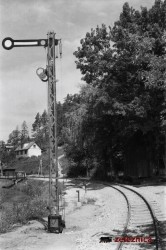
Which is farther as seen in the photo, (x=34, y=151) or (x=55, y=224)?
(x=34, y=151)

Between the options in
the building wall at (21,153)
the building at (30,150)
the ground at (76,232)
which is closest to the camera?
the ground at (76,232)

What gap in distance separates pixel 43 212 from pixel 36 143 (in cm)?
12078

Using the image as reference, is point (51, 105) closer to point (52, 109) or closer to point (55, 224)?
point (52, 109)

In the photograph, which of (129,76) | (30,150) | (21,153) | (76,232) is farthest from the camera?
(21,153)

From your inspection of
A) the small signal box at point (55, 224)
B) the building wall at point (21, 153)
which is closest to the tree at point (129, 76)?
the small signal box at point (55, 224)

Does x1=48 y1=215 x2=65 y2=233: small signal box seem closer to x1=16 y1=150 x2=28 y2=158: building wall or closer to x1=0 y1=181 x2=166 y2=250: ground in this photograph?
x1=0 y1=181 x2=166 y2=250: ground

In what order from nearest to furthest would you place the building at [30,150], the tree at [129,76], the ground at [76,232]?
the ground at [76,232]
the tree at [129,76]
the building at [30,150]

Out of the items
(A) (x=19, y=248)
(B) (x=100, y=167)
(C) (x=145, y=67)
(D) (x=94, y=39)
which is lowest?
(A) (x=19, y=248)

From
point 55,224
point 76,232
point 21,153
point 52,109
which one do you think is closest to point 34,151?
point 21,153

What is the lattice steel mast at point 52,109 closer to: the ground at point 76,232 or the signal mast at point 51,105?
the signal mast at point 51,105

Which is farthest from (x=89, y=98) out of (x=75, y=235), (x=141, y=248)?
(x=141, y=248)

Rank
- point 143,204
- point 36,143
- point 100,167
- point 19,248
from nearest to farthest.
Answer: point 19,248, point 143,204, point 100,167, point 36,143

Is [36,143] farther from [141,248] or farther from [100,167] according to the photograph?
[141,248]

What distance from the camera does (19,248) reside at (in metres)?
12.5
